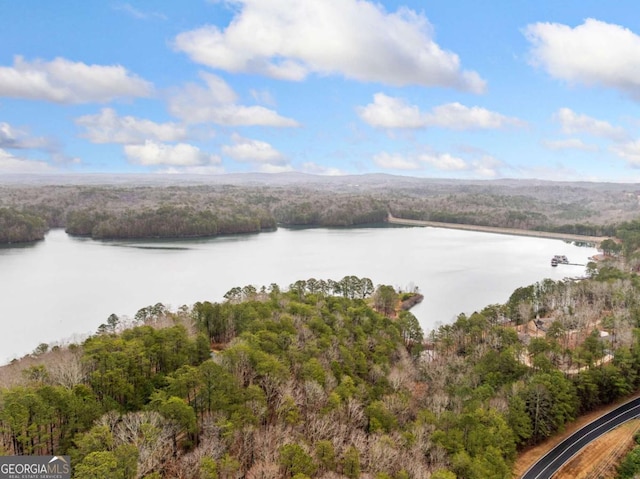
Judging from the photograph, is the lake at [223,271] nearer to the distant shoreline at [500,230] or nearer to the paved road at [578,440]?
the distant shoreline at [500,230]

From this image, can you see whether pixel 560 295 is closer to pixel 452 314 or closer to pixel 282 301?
pixel 452 314

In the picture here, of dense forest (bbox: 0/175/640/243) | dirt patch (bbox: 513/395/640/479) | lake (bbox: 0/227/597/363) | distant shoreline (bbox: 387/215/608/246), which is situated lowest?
dirt patch (bbox: 513/395/640/479)

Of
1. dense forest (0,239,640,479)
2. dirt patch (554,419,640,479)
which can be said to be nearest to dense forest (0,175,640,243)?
dense forest (0,239,640,479)

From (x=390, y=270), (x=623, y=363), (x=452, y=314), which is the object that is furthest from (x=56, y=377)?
(x=390, y=270)

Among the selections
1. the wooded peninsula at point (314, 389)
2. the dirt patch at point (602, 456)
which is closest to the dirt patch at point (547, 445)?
the wooded peninsula at point (314, 389)

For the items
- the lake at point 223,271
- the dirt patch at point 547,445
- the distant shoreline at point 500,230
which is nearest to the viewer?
the dirt patch at point 547,445

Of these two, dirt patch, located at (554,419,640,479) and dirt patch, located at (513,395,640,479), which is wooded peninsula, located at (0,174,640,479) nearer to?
dirt patch, located at (513,395,640,479)
